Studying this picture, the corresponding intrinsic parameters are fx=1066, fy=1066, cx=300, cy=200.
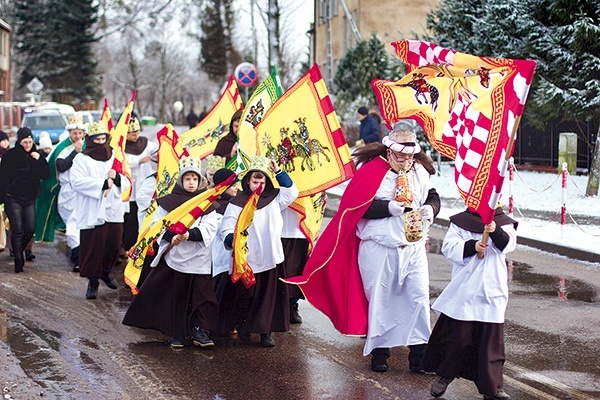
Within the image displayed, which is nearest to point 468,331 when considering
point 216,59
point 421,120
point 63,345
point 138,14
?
point 421,120

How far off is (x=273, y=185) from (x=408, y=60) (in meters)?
1.53

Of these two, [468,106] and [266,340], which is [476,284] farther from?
[266,340]

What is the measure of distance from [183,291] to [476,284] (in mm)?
2850

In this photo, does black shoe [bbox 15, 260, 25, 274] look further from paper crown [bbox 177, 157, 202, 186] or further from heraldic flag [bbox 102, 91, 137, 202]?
paper crown [bbox 177, 157, 202, 186]

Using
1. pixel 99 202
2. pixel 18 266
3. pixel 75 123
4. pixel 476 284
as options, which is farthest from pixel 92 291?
pixel 476 284

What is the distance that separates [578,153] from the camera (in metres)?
25.9

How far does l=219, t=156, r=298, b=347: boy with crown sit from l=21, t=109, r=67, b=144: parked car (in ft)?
97.5

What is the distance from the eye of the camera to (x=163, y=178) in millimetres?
9867

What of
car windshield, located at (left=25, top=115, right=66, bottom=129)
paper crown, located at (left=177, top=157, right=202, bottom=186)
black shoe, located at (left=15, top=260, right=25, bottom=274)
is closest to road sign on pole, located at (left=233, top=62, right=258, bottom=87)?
black shoe, located at (left=15, top=260, right=25, bottom=274)

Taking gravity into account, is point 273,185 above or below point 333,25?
below

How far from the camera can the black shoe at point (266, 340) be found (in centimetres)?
880

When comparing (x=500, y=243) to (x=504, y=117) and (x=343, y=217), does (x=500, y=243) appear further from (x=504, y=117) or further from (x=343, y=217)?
(x=343, y=217)

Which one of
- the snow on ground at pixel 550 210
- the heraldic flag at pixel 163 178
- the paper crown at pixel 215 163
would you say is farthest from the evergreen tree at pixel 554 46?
the paper crown at pixel 215 163

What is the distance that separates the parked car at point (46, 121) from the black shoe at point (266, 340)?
97.9 ft
